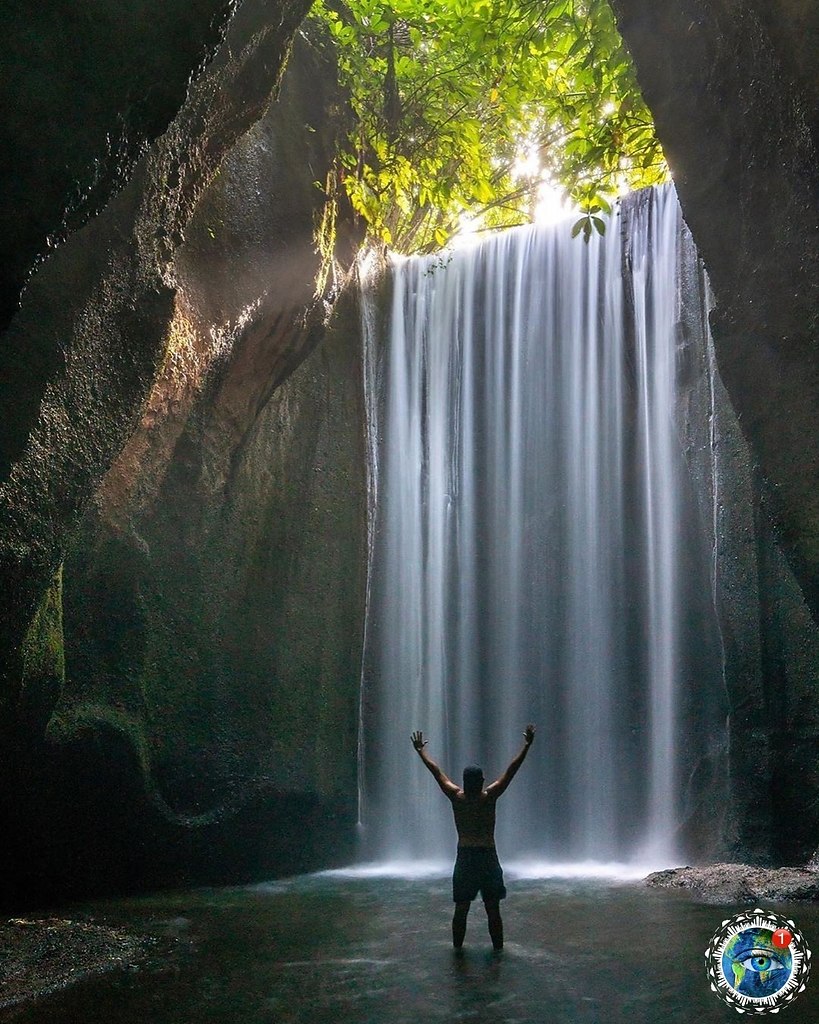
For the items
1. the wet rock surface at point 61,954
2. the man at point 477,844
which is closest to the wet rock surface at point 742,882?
the man at point 477,844

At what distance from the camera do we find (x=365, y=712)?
12266mm

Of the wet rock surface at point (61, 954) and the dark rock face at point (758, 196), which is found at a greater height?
the dark rock face at point (758, 196)

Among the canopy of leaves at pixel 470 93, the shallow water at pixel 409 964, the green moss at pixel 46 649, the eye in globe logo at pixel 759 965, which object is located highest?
the canopy of leaves at pixel 470 93

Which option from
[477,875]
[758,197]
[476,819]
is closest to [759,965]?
[477,875]

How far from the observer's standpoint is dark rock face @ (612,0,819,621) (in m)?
4.69

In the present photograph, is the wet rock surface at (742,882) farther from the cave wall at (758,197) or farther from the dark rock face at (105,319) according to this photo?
the dark rock face at (105,319)

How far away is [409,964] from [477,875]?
795 millimetres

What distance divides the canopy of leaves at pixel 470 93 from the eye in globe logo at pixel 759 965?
16.6 ft

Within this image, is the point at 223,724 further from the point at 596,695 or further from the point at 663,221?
the point at 663,221

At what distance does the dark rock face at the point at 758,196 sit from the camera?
4688 mm

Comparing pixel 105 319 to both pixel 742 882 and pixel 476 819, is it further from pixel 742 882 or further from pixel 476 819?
pixel 742 882

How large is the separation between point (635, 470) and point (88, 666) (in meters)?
7.39

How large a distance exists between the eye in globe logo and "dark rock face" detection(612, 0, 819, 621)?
6.98 ft

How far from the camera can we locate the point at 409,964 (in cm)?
609
